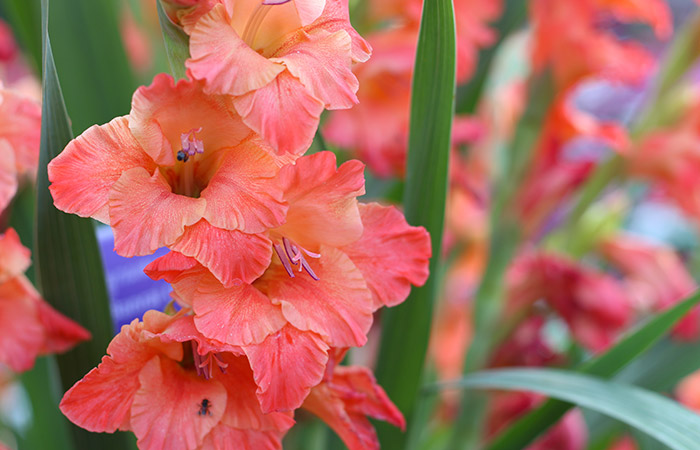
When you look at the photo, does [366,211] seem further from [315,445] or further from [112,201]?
[315,445]

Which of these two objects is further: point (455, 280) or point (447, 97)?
point (455, 280)

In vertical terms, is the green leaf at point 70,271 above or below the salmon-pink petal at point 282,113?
below

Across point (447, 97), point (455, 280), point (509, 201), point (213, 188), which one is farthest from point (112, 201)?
point (455, 280)

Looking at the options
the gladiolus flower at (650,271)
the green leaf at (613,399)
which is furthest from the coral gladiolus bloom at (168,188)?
the gladiolus flower at (650,271)

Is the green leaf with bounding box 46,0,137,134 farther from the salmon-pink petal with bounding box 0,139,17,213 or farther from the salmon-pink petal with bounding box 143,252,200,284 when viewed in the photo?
the salmon-pink petal with bounding box 143,252,200,284

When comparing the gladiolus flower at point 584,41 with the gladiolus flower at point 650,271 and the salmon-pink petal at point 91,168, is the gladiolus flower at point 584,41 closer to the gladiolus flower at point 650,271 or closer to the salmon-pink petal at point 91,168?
the gladiolus flower at point 650,271

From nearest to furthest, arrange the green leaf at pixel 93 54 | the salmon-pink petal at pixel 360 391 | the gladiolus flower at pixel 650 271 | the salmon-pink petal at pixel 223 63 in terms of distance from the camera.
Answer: the salmon-pink petal at pixel 223 63, the salmon-pink petal at pixel 360 391, the green leaf at pixel 93 54, the gladiolus flower at pixel 650 271

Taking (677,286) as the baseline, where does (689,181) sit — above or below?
above
